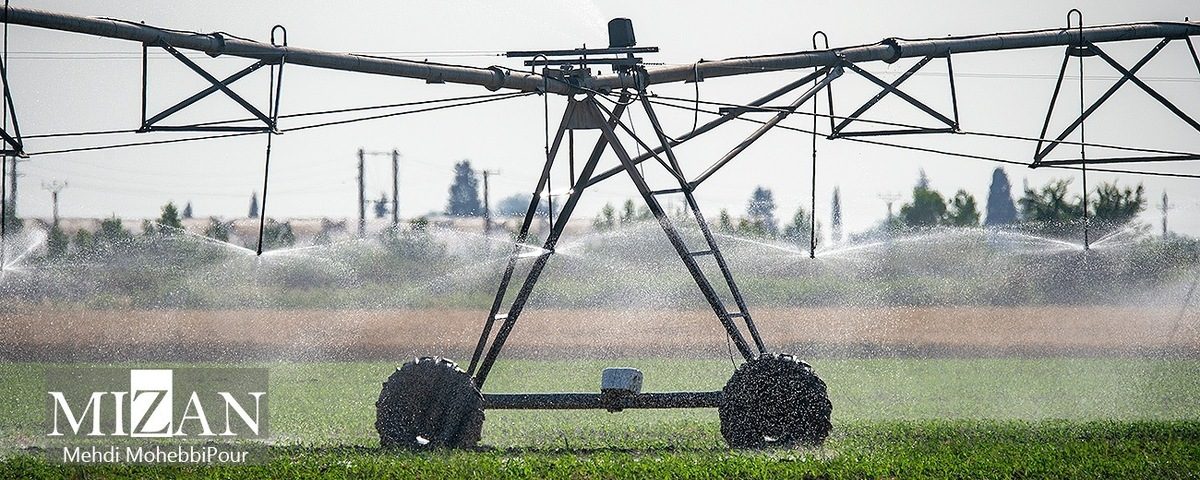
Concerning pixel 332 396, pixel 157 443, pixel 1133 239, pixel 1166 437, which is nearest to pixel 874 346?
pixel 1133 239

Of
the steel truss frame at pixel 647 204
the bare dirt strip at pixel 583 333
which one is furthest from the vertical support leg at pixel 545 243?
the bare dirt strip at pixel 583 333

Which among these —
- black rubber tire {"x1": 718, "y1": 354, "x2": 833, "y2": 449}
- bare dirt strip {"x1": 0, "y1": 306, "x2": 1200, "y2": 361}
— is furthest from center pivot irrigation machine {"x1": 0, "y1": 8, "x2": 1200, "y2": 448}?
bare dirt strip {"x1": 0, "y1": 306, "x2": 1200, "y2": 361}

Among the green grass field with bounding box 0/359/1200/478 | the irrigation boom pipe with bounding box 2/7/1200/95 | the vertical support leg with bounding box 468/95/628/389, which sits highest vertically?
the irrigation boom pipe with bounding box 2/7/1200/95

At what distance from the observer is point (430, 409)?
17.3 m

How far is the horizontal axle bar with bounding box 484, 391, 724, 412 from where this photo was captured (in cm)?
1716

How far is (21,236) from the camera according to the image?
106 ft

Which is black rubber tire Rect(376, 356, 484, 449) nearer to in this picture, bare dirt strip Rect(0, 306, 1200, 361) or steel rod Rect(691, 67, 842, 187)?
steel rod Rect(691, 67, 842, 187)

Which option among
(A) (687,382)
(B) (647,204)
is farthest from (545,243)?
(A) (687,382)

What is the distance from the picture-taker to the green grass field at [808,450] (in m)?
15.4

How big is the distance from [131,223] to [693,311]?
11.1 metres

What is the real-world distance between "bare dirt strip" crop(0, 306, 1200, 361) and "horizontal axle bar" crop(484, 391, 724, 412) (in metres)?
11.0

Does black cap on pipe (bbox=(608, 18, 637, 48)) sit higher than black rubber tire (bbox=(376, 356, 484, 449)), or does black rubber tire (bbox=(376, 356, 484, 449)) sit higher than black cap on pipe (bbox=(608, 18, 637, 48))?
black cap on pipe (bbox=(608, 18, 637, 48))

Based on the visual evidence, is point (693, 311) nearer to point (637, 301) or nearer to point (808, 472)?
point (637, 301)

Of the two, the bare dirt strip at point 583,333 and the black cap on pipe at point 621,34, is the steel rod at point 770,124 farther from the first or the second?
the bare dirt strip at point 583,333
